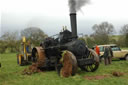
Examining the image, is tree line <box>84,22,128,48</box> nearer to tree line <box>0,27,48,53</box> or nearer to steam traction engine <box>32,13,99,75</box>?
tree line <box>0,27,48,53</box>

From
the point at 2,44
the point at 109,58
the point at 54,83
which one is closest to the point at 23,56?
the point at 109,58

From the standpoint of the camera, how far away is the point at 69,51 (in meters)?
7.98

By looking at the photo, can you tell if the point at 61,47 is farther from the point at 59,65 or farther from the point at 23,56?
the point at 23,56

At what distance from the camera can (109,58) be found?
37.6ft

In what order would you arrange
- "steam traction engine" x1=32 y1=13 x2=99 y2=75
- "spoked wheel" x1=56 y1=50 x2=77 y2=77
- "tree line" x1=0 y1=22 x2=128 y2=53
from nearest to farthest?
"spoked wheel" x1=56 y1=50 x2=77 y2=77, "steam traction engine" x1=32 y1=13 x2=99 y2=75, "tree line" x1=0 y1=22 x2=128 y2=53

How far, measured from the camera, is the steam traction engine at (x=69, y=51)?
26.3 ft

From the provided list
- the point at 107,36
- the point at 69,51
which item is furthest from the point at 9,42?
the point at 69,51

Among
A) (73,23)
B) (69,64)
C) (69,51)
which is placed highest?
(73,23)

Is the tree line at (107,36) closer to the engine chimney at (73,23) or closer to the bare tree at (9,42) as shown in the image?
the bare tree at (9,42)

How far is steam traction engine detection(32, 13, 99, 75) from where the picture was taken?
26.3 ft

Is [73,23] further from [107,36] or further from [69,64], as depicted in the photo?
[107,36]

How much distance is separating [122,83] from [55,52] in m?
4.30

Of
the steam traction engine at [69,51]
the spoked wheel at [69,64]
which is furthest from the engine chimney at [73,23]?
the spoked wheel at [69,64]

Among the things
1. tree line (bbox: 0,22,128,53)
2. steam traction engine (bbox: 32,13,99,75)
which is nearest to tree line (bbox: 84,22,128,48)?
tree line (bbox: 0,22,128,53)
